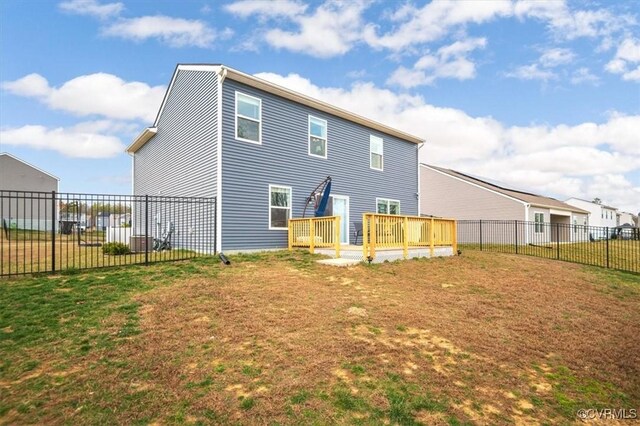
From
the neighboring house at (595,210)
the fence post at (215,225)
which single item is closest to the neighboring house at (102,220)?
the fence post at (215,225)

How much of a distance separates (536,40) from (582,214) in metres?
27.2

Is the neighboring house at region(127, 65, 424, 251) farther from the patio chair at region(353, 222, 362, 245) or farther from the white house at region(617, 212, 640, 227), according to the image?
the white house at region(617, 212, 640, 227)

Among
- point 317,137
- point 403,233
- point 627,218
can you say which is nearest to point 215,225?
point 317,137

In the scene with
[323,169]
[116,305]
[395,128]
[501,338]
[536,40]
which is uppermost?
[536,40]

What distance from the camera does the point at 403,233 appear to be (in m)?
11.4

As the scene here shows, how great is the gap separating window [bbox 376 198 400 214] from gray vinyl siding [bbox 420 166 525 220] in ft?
31.4

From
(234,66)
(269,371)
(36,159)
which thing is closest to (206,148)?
(234,66)

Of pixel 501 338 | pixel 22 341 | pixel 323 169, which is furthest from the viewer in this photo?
pixel 323 169

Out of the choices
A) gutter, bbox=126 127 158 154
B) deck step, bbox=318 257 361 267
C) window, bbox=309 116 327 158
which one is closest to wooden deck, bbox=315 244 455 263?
deck step, bbox=318 257 361 267

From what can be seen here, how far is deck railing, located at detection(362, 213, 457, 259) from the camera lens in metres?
10.1

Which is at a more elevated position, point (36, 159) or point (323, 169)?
point (36, 159)

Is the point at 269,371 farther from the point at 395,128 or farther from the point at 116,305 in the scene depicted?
the point at 395,128

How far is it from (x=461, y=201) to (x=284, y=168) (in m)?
16.9

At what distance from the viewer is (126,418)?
311cm
